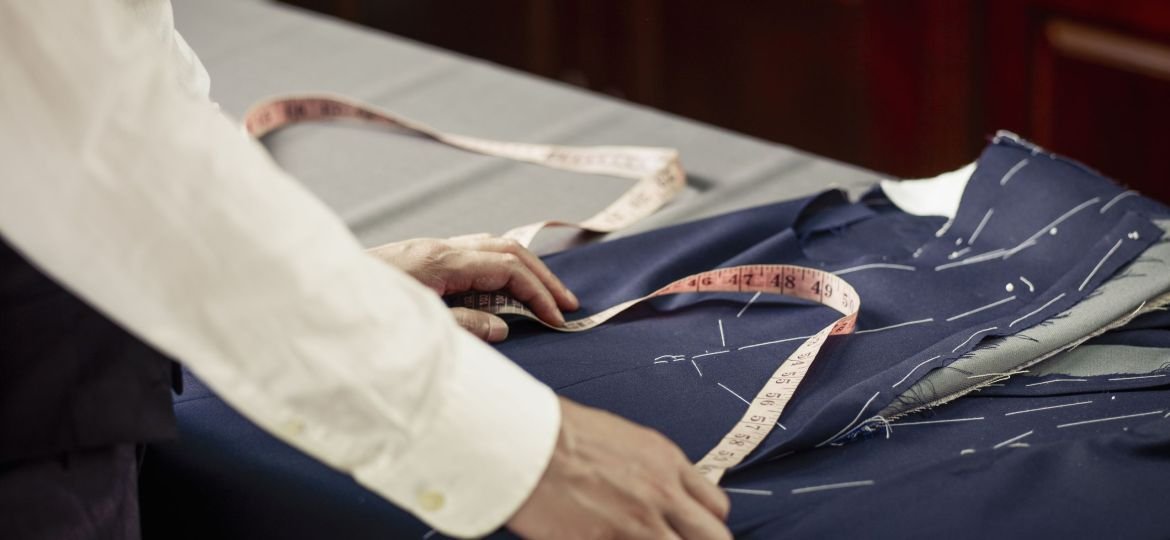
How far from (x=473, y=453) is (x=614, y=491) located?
0.09 metres

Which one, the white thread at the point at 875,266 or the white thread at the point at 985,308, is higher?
the white thread at the point at 985,308

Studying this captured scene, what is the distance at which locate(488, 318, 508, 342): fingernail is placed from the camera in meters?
1.03

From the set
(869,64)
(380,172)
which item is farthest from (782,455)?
(869,64)

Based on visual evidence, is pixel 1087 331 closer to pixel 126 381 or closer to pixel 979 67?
pixel 126 381

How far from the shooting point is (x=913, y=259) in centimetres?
114

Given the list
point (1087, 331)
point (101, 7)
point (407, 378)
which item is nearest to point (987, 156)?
point (1087, 331)

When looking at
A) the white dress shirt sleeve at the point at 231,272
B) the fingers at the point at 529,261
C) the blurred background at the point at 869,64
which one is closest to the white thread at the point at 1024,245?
the fingers at the point at 529,261

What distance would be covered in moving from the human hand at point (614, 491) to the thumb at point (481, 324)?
0.29 metres

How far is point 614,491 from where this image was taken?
72 cm

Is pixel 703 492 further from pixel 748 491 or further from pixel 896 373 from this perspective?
pixel 896 373

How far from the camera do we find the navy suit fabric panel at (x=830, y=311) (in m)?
0.94

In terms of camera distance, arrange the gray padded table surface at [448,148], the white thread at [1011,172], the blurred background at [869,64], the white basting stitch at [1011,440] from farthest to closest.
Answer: the blurred background at [869,64]
the gray padded table surface at [448,148]
the white thread at [1011,172]
the white basting stitch at [1011,440]

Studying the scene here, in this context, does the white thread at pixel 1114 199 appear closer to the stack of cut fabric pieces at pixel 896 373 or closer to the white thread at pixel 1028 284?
the stack of cut fabric pieces at pixel 896 373

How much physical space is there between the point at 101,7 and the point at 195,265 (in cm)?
15
